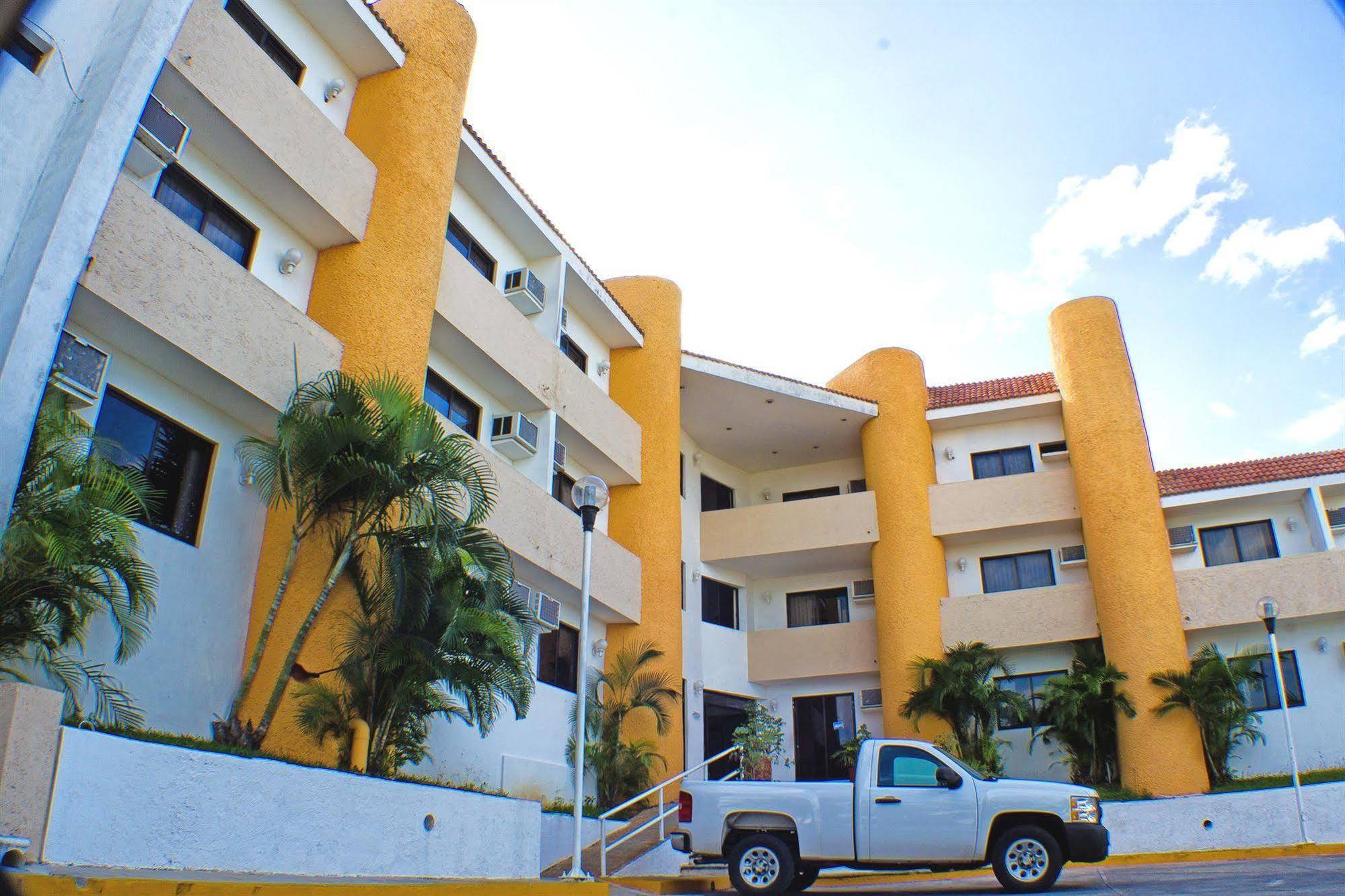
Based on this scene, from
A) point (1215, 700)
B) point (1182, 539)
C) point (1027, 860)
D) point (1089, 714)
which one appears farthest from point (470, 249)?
point (1182, 539)

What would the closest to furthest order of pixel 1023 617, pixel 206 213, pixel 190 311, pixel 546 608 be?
pixel 190 311 < pixel 206 213 < pixel 546 608 < pixel 1023 617

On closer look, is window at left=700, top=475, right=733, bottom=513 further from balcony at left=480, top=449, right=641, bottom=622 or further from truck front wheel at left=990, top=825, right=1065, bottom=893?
truck front wheel at left=990, top=825, right=1065, bottom=893

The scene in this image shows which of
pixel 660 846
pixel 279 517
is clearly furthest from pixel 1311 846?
pixel 279 517

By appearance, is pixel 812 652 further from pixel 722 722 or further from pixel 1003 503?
pixel 1003 503

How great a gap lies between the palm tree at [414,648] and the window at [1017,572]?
56.7ft

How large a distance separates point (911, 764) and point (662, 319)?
15580 mm

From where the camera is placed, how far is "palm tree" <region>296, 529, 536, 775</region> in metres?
11.9

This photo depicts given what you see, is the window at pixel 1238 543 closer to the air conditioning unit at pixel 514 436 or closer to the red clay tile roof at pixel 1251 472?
the red clay tile roof at pixel 1251 472

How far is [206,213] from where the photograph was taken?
13461 mm

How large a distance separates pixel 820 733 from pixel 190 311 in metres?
20.9

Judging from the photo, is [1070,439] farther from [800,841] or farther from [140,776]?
[140,776]

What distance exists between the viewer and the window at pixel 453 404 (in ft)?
58.8

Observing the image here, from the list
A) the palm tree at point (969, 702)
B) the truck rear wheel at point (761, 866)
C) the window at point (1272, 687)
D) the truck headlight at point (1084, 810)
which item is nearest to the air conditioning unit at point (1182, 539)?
the window at point (1272, 687)

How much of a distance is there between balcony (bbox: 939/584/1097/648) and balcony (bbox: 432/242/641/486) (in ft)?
29.1
